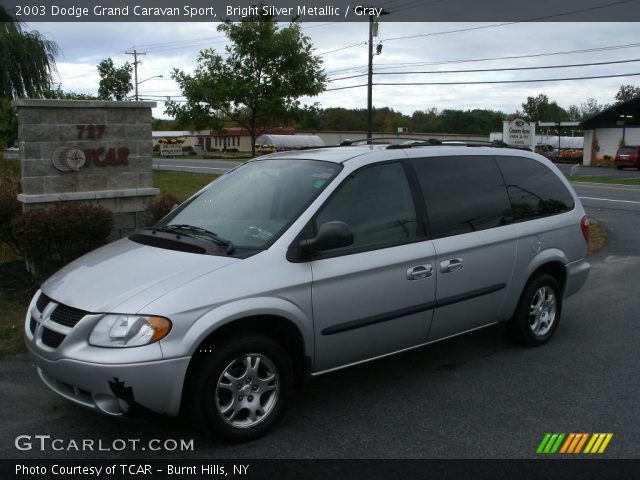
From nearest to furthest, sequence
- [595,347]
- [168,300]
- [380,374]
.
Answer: [168,300]
[380,374]
[595,347]

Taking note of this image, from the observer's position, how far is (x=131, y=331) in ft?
11.4

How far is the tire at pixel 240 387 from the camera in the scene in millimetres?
3629

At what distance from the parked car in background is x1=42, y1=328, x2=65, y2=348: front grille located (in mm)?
47107

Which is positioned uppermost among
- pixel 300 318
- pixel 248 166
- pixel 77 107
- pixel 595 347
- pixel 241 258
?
pixel 77 107

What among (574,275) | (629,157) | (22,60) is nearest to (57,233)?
(574,275)

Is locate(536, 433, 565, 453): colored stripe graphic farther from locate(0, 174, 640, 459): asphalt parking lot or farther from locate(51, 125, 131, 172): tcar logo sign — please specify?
locate(51, 125, 131, 172): tcar logo sign

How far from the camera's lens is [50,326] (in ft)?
12.4

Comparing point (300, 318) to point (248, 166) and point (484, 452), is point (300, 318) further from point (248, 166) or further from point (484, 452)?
point (248, 166)

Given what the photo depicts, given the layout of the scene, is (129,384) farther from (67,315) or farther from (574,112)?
(574,112)

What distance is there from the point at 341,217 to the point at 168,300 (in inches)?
53.5

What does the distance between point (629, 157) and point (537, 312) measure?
144 ft

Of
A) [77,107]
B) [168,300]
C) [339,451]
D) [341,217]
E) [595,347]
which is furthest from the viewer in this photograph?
[77,107]

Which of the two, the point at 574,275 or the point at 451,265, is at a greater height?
the point at 451,265

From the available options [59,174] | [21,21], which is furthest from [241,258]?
[21,21]
